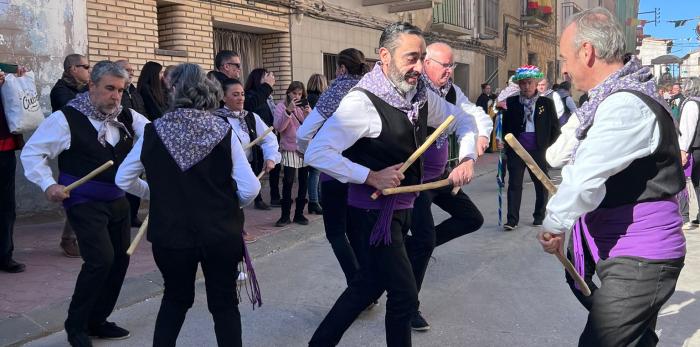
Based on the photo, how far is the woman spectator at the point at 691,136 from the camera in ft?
22.3

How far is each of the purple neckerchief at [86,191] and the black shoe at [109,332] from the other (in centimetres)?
84

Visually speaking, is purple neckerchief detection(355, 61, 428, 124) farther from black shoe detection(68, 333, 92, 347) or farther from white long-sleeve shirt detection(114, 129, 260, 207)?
black shoe detection(68, 333, 92, 347)

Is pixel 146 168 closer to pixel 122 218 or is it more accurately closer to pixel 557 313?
pixel 122 218

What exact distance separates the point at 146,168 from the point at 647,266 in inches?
85.2

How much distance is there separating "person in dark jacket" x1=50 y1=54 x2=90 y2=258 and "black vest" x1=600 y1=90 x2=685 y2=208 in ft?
15.6

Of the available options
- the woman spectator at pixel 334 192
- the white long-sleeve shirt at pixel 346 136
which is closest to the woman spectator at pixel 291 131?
the woman spectator at pixel 334 192

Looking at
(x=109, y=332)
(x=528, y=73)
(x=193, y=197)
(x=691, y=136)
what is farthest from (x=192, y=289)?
(x=691, y=136)

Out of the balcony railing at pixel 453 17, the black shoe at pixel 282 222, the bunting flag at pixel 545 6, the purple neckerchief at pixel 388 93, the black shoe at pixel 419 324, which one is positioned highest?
the bunting flag at pixel 545 6

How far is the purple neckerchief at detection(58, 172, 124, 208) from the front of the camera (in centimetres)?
359

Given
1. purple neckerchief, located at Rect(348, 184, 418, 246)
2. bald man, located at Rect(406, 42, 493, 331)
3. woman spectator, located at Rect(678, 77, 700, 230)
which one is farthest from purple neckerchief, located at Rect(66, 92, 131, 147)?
woman spectator, located at Rect(678, 77, 700, 230)

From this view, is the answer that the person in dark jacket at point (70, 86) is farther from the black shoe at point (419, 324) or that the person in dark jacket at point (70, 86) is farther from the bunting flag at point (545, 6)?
the bunting flag at point (545, 6)

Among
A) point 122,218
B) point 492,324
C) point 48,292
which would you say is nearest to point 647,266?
point 492,324

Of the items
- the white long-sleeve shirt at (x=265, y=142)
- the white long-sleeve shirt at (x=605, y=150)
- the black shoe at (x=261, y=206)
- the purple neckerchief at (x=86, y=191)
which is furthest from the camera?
the black shoe at (x=261, y=206)

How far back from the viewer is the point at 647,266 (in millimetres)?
2324
